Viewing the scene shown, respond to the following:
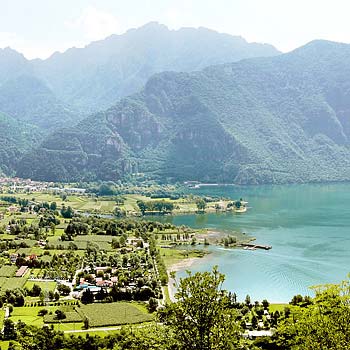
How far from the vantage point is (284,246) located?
58938 millimetres

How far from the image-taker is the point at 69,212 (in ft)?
254

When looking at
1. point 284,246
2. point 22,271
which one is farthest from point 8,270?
point 284,246

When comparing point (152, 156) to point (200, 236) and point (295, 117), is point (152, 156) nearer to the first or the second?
point (295, 117)

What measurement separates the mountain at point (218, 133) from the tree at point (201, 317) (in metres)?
131

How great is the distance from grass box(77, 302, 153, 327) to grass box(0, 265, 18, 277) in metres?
10.5

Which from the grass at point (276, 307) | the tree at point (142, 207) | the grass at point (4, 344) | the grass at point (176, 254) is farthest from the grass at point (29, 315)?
the tree at point (142, 207)

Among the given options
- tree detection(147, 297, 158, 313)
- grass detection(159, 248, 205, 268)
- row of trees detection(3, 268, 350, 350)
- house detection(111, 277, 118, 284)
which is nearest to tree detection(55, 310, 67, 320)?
tree detection(147, 297, 158, 313)

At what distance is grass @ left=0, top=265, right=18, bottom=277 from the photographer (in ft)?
140

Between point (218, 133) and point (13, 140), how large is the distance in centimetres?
6831

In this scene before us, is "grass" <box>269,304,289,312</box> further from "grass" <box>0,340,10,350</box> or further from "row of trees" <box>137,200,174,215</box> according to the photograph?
"row of trees" <box>137,200,174,215</box>

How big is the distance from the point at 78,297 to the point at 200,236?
2970cm

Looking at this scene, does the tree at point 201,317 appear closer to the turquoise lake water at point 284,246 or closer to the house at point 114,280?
the turquoise lake water at point 284,246

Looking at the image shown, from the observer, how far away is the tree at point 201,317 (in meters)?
13.0

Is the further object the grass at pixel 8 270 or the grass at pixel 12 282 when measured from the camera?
the grass at pixel 8 270
